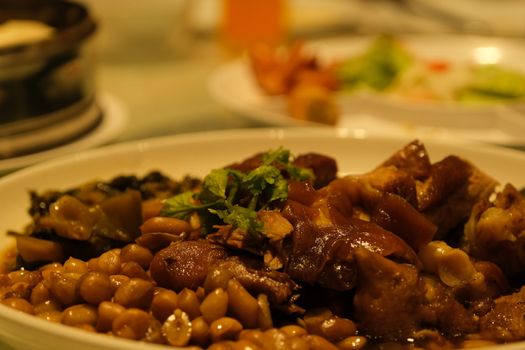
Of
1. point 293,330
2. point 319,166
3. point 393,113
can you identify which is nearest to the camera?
point 293,330

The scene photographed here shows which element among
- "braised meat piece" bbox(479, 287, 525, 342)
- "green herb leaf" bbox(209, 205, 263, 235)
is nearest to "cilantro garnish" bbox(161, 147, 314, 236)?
"green herb leaf" bbox(209, 205, 263, 235)

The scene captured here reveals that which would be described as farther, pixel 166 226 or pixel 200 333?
pixel 166 226

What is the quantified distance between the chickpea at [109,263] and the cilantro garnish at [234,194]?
0.25 meters

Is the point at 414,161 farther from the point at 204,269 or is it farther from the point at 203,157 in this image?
the point at 203,157

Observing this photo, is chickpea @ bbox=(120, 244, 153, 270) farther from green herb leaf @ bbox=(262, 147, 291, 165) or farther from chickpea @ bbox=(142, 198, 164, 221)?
green herb leaf @ bbox=(262, 147, 291, 165)

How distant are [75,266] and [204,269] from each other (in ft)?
1.49

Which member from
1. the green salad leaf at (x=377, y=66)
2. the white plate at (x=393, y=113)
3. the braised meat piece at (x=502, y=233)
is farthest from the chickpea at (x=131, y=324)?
the green salad leaf at (x=377, y=66)

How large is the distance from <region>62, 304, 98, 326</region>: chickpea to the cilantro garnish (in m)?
0.49

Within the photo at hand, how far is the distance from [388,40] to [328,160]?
3291 mm

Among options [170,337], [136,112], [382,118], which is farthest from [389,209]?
[136,112]

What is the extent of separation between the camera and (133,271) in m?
2.44

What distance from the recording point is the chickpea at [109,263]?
8.17ft

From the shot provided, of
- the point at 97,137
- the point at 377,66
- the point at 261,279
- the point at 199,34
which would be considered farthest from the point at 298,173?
the point at 199,34

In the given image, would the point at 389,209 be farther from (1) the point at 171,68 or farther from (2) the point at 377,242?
(1) the point at 171,68
